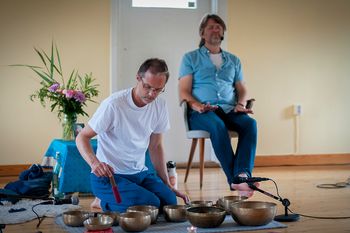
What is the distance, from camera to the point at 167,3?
4.90 meters

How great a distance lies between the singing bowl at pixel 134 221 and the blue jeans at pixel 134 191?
0.84 ft

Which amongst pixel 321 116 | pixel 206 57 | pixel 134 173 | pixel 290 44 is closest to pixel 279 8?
pixel 290 44

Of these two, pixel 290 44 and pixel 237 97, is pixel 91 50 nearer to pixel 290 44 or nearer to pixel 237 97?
pixel 237 97

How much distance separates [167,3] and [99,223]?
2892mm

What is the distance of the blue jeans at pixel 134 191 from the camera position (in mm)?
2699

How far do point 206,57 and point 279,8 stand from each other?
157 cm

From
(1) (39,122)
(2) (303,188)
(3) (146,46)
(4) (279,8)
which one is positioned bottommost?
(2) (303,188)

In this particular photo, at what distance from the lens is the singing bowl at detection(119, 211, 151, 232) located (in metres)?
2.38

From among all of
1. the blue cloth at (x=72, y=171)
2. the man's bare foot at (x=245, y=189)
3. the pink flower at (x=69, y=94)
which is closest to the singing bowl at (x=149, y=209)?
the man's bare foot at (x=245, y=189)

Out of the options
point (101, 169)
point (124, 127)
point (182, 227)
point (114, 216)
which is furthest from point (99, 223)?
point (124, 127)

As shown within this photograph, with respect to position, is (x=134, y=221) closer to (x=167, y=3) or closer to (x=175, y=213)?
(x=175, y=213)

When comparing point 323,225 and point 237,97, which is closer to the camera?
point 323,225

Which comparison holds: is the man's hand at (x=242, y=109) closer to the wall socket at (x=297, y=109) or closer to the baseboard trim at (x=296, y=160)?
the baseboard trim at (x=296, y=160)

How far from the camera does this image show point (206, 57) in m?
3.80
